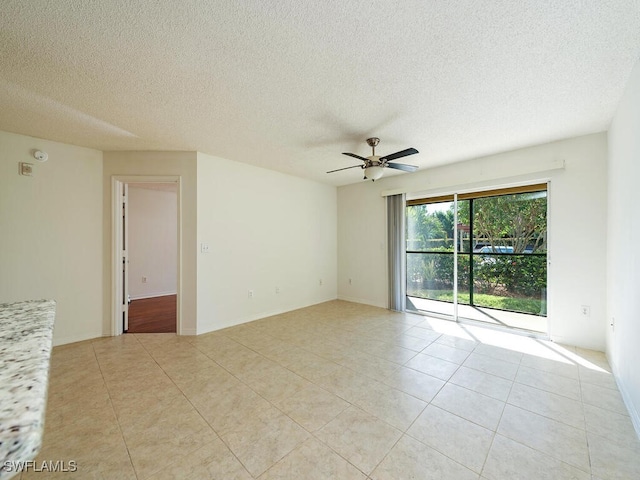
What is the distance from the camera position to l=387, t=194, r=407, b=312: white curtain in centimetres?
473

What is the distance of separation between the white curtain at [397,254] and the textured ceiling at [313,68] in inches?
70.5

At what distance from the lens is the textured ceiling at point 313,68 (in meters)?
1.47

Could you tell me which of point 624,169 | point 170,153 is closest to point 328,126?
point 170,153

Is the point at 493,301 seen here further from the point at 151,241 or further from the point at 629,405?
the point at 151,241

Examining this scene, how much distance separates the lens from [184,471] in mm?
1492

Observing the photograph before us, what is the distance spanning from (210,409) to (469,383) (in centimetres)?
227

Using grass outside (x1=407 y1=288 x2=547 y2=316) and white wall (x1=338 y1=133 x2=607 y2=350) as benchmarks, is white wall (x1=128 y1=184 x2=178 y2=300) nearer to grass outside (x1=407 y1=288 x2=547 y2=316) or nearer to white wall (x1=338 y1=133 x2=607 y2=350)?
grass outside (x1=407 y1=288 x2=547 y2=316)

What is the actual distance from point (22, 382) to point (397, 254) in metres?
4.66

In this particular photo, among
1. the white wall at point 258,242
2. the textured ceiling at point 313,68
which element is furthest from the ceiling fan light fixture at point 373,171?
the white wall at point 258,242

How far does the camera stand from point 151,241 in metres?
6.14

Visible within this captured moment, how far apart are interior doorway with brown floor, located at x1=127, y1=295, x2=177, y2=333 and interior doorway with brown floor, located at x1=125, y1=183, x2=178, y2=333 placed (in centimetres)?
2

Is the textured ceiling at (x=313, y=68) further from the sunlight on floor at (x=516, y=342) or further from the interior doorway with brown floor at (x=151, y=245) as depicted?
the interior doorway with brown floor at (x=151, y=245)

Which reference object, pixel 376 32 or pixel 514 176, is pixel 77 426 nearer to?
pixel 376 32

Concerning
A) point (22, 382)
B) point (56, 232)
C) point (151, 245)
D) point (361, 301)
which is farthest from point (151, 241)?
point (22, 382)
